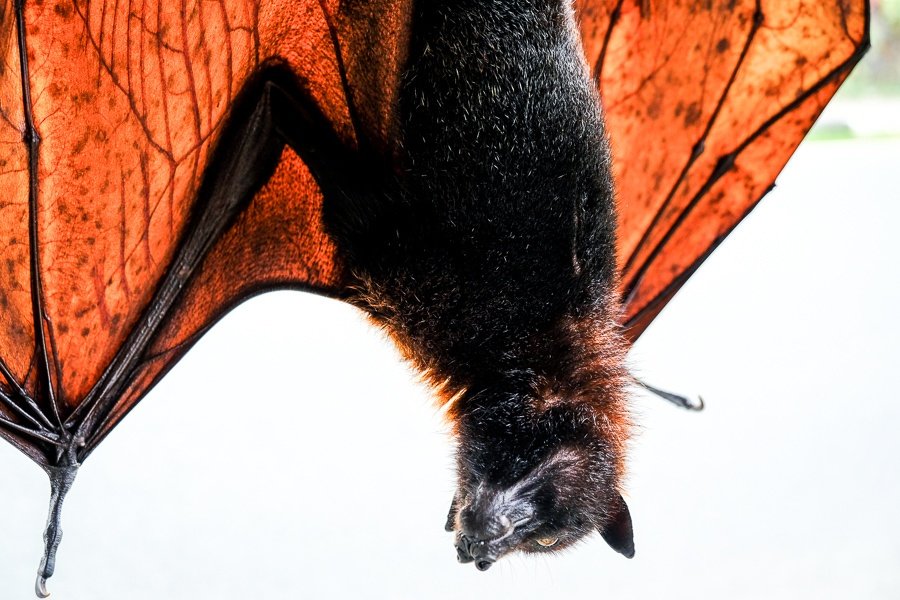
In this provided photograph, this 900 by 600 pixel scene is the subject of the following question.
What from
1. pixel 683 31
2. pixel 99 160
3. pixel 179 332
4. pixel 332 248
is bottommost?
pixel 179 332

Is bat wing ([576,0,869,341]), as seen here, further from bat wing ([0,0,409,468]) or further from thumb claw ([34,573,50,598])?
thumb claw ([34,573,50,598])

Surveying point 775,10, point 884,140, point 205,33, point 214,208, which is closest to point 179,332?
point 214,208

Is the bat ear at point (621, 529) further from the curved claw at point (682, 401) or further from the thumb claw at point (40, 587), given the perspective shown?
the thumb claw at point (40, 587)

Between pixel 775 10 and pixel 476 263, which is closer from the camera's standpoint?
pixel 476 263

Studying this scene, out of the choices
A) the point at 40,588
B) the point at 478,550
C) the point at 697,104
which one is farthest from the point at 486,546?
the point at 697,104

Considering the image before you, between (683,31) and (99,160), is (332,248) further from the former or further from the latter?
(683,31)

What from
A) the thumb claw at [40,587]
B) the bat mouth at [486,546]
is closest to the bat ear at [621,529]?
the bat mouth at [486,546]

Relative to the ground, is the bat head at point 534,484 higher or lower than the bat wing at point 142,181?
lower
